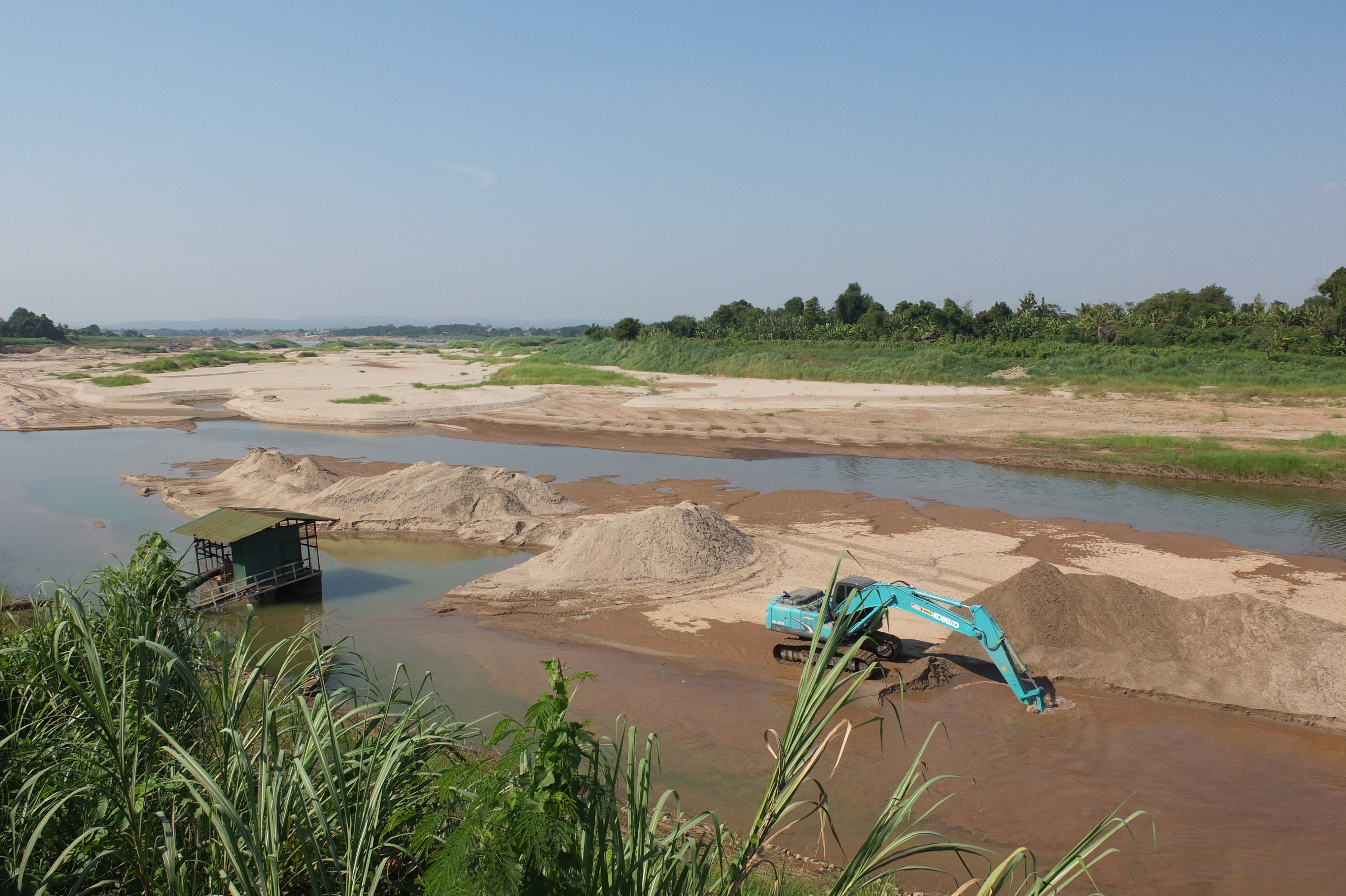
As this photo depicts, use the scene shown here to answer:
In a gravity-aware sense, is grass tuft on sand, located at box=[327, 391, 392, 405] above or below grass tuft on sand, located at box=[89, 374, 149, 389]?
below

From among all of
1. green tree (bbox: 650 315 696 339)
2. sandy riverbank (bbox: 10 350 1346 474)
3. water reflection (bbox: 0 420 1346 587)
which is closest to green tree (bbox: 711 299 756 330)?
green tree (bbox: 650 315 696 339)

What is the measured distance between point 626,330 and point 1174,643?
290 ft

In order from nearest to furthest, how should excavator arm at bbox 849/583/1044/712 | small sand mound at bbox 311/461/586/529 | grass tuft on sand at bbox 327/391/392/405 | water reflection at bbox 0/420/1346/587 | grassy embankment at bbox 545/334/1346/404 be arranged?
excavator arm at bbox 849/583/1044/712 < water reflection at bbox 0/420/1346/587 < small sand mound at bbox 311/461/586/529 < grassy embankment at bbox 545/334/1346/404 < grass tuft on sand at bbox 327/391/392/405

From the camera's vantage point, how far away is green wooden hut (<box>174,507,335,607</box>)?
725 inches

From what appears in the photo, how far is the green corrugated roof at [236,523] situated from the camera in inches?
722

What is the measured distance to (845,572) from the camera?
2189 cm

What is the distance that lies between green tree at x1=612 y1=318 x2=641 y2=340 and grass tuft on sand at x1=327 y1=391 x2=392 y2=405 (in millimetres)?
40416

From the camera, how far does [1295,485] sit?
32438 millimetres

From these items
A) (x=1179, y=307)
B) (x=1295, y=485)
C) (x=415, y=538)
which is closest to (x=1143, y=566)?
(x=1295, y=485)

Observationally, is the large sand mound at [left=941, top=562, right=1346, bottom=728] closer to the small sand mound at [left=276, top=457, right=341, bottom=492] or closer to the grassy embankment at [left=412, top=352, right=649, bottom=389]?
the small sand mound at [left=276, top=457, right=341, bottom=492]

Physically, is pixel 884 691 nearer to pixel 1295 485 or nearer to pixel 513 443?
pixel 1295 485

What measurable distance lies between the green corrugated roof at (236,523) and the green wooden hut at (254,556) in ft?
0.06

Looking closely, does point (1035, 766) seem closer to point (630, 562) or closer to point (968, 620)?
point (968, 620)

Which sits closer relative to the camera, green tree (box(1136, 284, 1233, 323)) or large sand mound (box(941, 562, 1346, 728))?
large sand mound (box(941, 562, 1346, 728))
